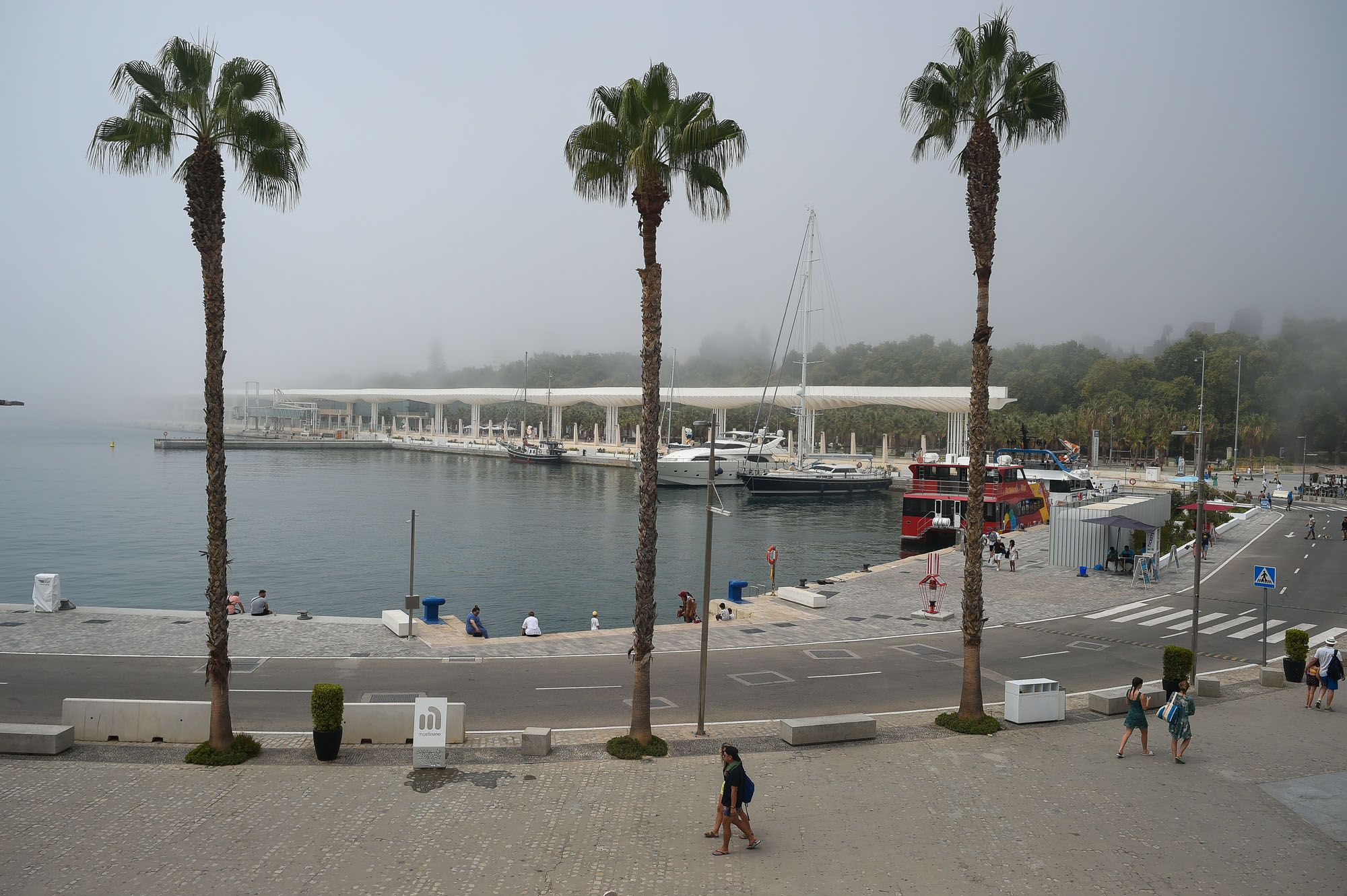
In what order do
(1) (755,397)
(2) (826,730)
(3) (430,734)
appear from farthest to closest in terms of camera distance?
(1) (755,397), (2) (826,730), (3) (430,734)

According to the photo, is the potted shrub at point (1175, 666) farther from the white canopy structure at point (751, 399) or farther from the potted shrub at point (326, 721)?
the white canopy structure at point (751, 399)

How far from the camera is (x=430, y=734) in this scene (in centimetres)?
1321

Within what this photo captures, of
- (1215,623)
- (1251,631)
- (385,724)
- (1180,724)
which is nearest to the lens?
(1180,724)

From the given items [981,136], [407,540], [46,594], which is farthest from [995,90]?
[407,540]

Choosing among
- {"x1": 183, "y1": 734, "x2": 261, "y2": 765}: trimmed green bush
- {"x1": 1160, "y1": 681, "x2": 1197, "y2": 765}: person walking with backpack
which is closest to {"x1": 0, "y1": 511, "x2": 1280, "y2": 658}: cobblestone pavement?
{"x1": 183, "y1": 734, "x2": 261, "y2": 765}: trimmed green bush

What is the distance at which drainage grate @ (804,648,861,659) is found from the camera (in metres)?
22.0

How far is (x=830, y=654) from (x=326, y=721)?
12.9 metres

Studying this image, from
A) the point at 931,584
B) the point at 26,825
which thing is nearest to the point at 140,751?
the point at 26,825

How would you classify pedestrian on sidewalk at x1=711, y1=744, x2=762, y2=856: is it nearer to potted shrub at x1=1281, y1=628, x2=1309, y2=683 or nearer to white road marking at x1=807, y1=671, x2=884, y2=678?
white road marking at x1=807, y1=671, x2=884, y2=678

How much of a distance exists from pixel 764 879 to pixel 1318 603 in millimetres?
30870

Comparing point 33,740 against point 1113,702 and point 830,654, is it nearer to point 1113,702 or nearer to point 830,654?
point 830,654

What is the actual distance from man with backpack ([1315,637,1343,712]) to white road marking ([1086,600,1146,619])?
996 centimetres

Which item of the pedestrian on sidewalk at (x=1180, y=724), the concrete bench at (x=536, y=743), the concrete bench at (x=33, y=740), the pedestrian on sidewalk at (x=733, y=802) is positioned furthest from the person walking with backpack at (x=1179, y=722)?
the concrete bench at (x=33, y=740)

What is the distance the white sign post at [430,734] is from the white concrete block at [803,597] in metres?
17.2
